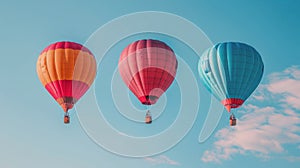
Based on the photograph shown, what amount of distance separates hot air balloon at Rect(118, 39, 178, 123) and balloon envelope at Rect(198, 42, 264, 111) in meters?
3.20

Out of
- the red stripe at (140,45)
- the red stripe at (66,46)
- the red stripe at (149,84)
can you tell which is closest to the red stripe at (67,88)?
the red stripe at (66,46)

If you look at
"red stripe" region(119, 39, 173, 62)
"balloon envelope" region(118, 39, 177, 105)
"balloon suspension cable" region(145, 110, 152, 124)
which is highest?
"red stripe" region(119, 39, 173, 62)

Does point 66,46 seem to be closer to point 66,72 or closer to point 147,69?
point 66,72

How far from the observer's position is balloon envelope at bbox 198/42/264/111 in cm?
4012

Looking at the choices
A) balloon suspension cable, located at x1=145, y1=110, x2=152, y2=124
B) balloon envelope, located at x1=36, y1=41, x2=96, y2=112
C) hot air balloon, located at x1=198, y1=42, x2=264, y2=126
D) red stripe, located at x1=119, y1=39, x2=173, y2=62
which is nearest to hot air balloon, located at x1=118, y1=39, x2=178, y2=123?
red stripe, located at x1=119, y1=39, x2=173, y2=62

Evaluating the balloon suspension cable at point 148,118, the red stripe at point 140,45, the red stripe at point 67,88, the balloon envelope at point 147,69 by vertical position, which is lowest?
the balloon suspension cable at point 148,118

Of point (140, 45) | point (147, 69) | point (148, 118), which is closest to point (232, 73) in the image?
point (147, 69)

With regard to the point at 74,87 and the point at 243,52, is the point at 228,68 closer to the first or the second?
the point at 243,52

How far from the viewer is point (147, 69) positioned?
127ft

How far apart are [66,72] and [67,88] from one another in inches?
45.1

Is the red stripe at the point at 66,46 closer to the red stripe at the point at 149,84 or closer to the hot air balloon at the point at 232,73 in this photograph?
the red stripe at the point at 149,84

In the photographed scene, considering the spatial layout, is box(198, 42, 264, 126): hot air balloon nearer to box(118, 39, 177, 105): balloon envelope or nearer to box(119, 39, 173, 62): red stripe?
box(118, 39, 177, 105): balloon envelope

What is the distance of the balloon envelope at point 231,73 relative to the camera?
40.1 meters

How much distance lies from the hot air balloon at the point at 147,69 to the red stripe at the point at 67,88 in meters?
3.26
